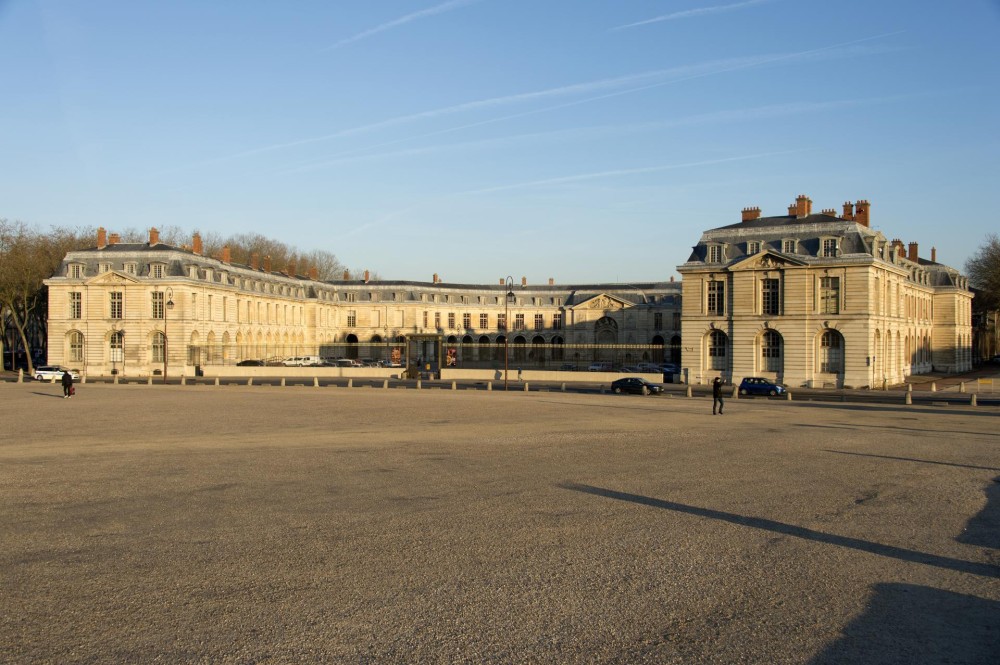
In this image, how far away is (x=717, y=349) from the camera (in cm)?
6206

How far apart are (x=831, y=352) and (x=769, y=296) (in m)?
5.57

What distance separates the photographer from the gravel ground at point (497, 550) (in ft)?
28.9

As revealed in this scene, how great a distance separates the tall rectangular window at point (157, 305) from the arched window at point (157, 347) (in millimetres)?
1553

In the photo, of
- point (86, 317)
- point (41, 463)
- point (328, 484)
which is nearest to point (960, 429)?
point (328, 484)

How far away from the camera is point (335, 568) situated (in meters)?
11.3

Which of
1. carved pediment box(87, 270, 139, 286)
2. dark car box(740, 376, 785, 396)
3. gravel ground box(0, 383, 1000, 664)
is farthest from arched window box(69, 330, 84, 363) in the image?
dark car box(740, 376, 785, 396)

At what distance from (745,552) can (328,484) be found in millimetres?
8676

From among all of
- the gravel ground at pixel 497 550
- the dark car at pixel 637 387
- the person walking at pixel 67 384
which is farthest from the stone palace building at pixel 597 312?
the gravel ground at pixel 497 550

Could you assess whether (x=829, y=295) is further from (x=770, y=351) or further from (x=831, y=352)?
(x=770, y=351)

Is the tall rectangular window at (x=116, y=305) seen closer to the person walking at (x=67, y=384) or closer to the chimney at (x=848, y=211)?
the person walking at (x=67, y=384)

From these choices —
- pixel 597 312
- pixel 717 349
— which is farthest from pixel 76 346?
pixel 597 312

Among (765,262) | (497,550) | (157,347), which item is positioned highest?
(765,262)

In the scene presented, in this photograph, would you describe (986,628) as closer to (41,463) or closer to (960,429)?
(41,463)

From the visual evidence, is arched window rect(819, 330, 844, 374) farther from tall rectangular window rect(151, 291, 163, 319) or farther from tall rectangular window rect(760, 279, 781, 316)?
tall rectangular window rect(151, 291, 163, 319)
